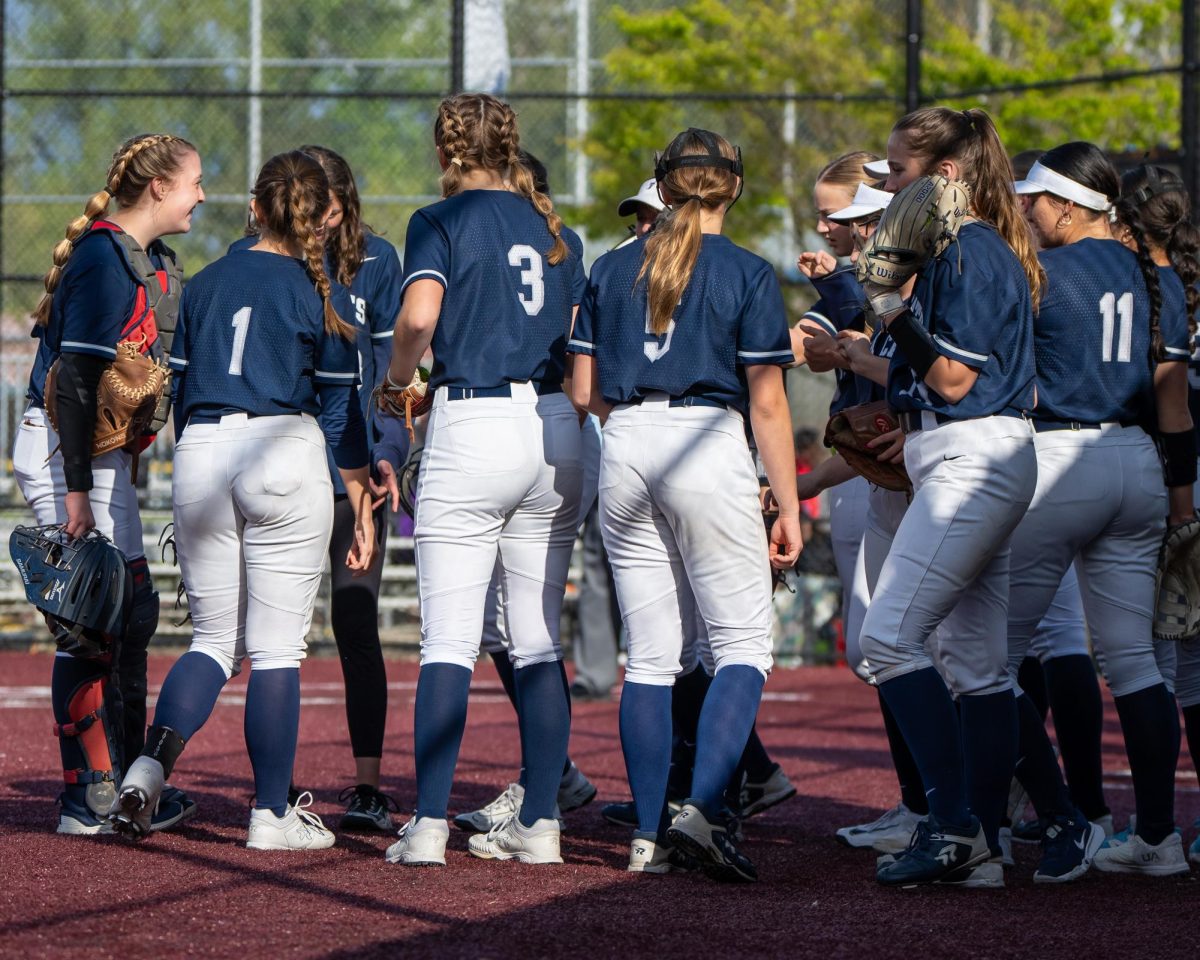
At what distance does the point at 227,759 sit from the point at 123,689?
167 centimetres

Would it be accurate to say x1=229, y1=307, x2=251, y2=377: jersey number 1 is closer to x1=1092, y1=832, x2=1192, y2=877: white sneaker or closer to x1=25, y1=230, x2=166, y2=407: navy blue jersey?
x1=25, y1=230, x2=166, y2=407: navy blue jersey

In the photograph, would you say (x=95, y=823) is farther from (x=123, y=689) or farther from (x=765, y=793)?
(x=765, y=793)

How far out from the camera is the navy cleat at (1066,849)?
442cm

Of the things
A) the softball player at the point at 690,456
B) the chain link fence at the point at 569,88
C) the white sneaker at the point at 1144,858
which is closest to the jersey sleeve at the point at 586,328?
the softball player at the point at 690,456

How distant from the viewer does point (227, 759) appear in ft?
22.2

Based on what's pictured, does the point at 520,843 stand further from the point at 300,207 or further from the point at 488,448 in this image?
the point at 300,207

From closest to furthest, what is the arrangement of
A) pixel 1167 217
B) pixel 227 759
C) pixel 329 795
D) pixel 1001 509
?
pixel 1001 509, pixel 1167 217, pixel 329 795, pixel 227 759

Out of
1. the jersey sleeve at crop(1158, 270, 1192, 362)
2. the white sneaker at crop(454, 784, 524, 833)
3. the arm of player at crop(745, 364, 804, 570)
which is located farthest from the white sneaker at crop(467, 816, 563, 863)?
the jersey sleeve at crop(1158, 270, 1192, 362)

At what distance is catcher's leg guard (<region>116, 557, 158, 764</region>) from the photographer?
5.02 meters

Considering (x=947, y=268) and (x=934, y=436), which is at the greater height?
(x=947, y=268)

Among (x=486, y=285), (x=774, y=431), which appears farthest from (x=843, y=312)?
(x=486, y=285)

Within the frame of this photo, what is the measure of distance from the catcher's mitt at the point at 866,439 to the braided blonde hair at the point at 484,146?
0.90 m

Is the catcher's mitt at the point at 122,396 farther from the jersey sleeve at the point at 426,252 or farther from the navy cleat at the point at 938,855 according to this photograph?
the navy cleat at the point at 938,855

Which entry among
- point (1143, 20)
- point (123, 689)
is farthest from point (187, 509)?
point (1143, 20)
